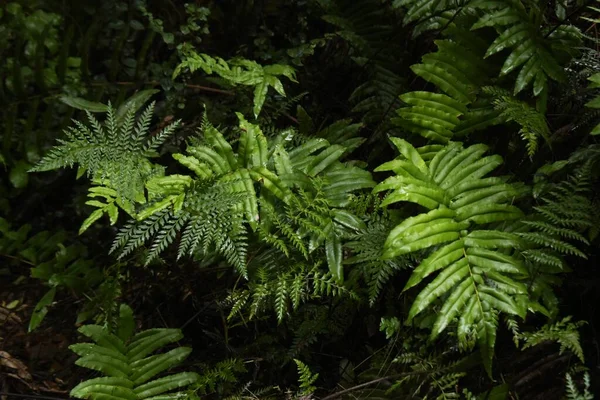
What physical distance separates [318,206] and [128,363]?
1.12 m

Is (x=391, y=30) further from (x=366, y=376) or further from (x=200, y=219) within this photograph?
(x=366, y=376)

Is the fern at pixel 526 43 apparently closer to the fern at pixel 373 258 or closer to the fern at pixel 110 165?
the fern at pixel 373 258

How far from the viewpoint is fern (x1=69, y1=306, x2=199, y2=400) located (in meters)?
2.31

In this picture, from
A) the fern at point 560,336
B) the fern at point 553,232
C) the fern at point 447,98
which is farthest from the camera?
the fern at point 447,98

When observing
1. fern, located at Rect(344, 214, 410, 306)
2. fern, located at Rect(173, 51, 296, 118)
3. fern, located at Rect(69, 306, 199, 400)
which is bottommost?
fern, located at Rect(69, 306, 199, 400)

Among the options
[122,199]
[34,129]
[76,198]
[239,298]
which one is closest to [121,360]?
[239,298]

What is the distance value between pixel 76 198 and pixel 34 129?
0.52 m

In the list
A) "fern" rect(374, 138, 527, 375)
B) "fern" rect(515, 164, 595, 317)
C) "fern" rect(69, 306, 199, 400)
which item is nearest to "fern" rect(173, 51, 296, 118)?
"fern" rect(374, 138, 527, 375)

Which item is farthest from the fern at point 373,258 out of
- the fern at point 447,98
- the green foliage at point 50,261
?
the green foliage at point 50,261

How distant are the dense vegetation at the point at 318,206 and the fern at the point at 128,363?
0.03 feet

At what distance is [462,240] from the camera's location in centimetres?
197

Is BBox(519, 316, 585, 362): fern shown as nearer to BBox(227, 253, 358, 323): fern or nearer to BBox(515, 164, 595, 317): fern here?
BBox(515, 164, 595, 317): fern

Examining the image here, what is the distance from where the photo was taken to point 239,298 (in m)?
2.42

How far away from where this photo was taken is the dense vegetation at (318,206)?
80.4 inches
